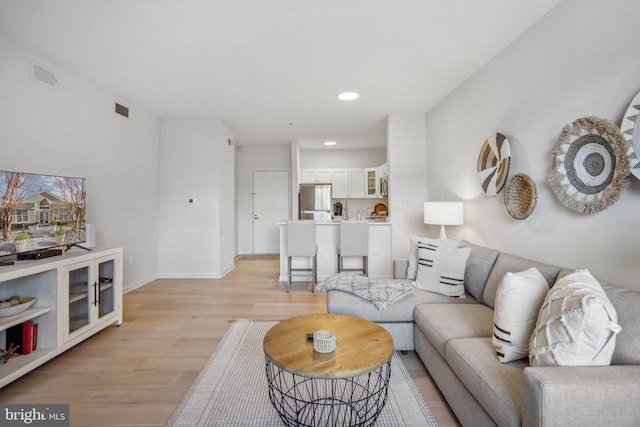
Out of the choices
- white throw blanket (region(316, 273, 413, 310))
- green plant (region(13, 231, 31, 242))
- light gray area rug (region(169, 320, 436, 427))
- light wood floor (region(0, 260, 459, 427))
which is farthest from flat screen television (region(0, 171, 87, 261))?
white throw blanket (region(316, 273, 413, 310))

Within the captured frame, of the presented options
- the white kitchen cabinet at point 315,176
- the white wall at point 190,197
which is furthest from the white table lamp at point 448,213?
the white kitchen cabinet at point 315,176

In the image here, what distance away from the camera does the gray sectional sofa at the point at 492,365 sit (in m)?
0.92

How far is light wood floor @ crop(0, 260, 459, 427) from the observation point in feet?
5.44

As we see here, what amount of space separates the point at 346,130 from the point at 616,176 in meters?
4.04

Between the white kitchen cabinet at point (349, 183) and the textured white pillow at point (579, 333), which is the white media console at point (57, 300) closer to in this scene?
the textured white pillow at point (579, 333)

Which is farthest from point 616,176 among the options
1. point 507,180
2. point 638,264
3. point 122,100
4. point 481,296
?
point 122,100

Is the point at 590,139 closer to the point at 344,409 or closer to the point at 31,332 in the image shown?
the point at 344,409

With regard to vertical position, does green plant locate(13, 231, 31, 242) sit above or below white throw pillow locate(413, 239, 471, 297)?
above

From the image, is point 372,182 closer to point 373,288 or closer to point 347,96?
point 347,96

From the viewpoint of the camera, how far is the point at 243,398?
1725 millimetres

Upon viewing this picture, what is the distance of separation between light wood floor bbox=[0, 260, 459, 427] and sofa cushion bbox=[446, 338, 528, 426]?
388 mm

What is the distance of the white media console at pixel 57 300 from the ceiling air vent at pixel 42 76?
1570mm

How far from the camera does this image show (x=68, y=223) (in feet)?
8.02

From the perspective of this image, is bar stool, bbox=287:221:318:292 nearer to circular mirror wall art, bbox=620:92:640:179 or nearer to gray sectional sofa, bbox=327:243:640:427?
gray sectional sofa, bbox=327:243:640:427
